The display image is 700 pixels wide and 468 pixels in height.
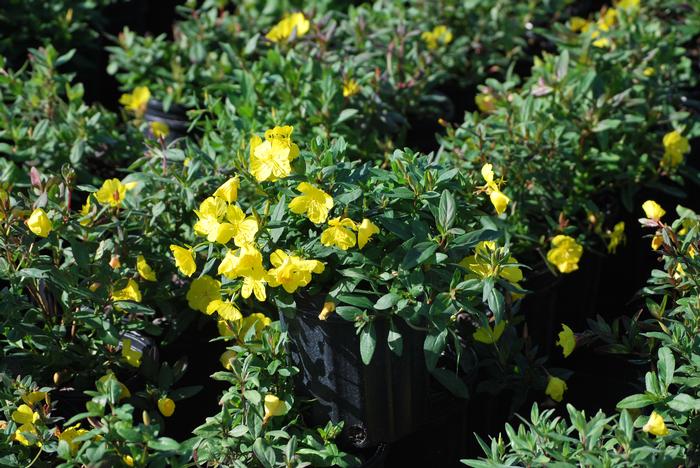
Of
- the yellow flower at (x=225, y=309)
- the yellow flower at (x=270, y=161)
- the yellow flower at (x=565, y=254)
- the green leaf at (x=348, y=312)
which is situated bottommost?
the yellow flower at (x=565, y=254)

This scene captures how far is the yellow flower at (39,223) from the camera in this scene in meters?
1.83

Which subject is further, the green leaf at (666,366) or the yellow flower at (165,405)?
the yellow flower at (165,405)

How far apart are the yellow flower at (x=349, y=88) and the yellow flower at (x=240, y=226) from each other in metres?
1.00

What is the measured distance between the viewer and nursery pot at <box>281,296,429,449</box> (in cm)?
177

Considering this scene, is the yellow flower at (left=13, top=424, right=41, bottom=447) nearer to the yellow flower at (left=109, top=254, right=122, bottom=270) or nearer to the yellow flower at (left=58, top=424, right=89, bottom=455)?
the yellow flower at (left=58, top=424, right=89, bottom=455)

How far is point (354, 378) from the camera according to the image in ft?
5.86

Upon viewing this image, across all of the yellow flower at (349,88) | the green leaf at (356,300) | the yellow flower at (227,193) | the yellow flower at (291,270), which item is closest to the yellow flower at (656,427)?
the green leaf at (356,300)

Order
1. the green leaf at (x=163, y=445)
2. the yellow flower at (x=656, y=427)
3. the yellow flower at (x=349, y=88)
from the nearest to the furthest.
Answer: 1. the green leaf at (x=163, y=445)
2. the yellow flower at (x=656, y=427)
3. the yellow flower at (x=349, y=88)

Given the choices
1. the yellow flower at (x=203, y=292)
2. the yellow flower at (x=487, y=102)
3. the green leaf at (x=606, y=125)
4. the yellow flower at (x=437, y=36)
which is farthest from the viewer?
the yellow flower at (x=437, y=36)

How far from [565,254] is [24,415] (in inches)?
54.1

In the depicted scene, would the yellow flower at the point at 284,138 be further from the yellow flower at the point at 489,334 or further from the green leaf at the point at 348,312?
the yellow flower at the point at 489,334

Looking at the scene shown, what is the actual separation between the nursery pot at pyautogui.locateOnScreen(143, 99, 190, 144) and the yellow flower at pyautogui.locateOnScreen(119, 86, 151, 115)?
0.14ft

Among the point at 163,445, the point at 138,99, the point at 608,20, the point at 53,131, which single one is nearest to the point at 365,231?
the point at 163,445

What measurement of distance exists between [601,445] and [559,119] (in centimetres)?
123
